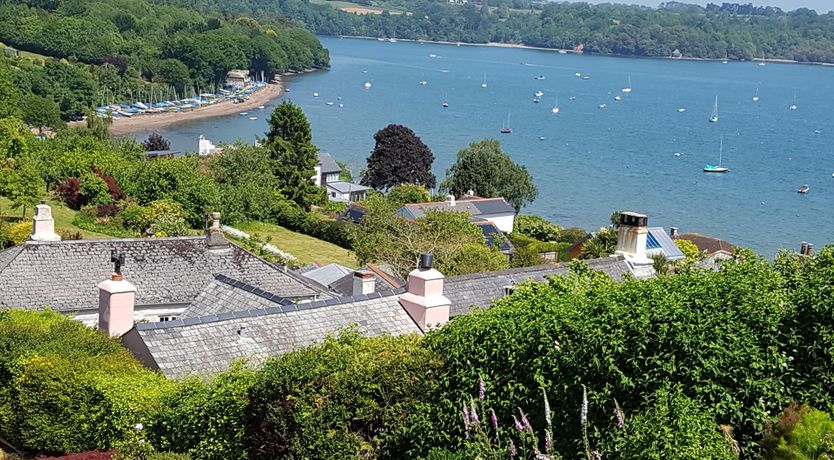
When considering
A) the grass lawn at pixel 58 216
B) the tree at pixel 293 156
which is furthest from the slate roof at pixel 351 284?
the tree at pixel 293 156

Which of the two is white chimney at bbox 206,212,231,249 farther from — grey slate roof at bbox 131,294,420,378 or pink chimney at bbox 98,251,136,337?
grey slate roof at bbox 131,294,420,378

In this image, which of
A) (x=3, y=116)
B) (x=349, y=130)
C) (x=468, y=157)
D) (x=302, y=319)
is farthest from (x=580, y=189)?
(x=302, y=319)

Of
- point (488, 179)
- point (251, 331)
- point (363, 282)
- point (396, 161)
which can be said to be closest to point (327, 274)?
point (363, 282)

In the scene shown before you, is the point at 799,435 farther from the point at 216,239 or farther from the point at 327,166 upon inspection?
the point at 327,166

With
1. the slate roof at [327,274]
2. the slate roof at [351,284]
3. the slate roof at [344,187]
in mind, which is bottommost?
the slate roof at [344,187]

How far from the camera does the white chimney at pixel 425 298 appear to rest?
18.1 metres

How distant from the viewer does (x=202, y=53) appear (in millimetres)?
175875

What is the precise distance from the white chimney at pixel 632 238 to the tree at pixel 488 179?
5128cm

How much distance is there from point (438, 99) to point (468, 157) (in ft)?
360

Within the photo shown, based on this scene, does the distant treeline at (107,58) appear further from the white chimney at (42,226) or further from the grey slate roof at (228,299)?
the grey slate roof at (228,299)

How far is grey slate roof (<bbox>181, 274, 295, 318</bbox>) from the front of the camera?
65.2 feet

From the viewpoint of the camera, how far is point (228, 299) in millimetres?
20609

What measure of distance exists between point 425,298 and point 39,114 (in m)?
94.1

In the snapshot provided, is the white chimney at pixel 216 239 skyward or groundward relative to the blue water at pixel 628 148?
skyward
